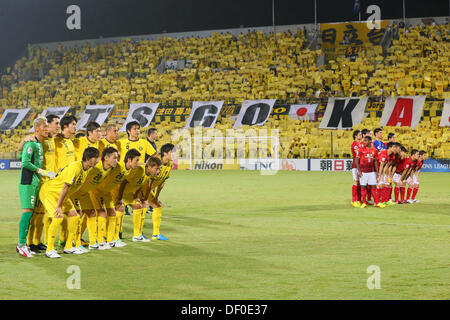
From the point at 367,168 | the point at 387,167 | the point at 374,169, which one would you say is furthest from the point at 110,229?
the point at 387,167

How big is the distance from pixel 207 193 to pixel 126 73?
26.0m

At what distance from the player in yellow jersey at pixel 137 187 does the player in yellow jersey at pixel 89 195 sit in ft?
2.06

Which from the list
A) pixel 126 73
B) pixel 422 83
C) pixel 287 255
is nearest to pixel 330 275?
pixel 287 255

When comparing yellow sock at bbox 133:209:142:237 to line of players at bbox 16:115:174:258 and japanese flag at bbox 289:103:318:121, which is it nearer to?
line of players at bbox 16:115:174:258

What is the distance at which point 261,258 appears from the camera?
916 centimetres

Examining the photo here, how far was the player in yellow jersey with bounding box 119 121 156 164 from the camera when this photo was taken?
1312 cm

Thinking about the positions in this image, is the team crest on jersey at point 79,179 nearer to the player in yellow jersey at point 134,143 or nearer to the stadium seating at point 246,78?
the player in yellow jersey at point 134,143

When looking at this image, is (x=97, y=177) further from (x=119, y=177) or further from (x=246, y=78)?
(x=246, y=78)

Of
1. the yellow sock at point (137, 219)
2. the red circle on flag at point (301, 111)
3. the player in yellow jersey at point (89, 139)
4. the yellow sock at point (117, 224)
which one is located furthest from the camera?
the red circle on flag at point (301, 111)

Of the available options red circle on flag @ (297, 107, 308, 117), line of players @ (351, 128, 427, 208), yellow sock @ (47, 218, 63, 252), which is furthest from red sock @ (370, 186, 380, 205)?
red circle on flag @ (297, 107, 308, 117)

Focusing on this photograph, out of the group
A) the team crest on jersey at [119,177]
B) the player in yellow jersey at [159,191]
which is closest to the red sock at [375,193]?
the player in yellow jersey at [159,191]

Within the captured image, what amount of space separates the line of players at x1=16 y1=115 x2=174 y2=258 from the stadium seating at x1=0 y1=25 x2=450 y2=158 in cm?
2456

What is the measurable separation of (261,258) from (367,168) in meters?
8.42

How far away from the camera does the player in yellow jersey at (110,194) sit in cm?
1019
